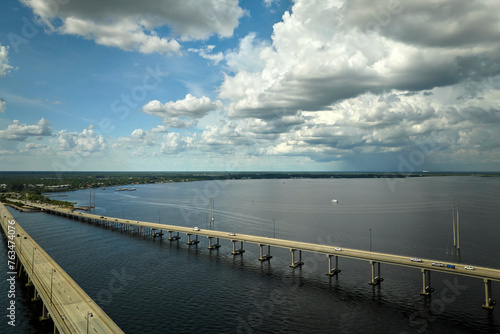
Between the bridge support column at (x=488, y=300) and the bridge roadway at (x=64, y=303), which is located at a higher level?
the bridge roadway at (x=64, y=303)

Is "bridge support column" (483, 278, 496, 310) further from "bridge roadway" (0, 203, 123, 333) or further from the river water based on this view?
"bridge roadway" (0, 203, 123, 333)

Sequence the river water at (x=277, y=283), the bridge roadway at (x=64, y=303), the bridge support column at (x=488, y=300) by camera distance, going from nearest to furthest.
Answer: the bridge roadway at (x=64, y=303) → the river water at (x=277, y=283) → the bridge support column at (x=488, y=300)

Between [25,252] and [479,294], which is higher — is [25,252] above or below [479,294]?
above

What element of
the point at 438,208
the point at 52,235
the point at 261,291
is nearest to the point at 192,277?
the point at 261,291

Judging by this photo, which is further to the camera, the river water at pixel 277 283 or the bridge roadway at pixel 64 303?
the river water at pixel 277 283

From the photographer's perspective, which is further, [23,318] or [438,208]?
[438,208]

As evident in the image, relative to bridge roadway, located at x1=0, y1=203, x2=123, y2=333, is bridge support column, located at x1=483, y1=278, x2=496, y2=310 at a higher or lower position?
lower

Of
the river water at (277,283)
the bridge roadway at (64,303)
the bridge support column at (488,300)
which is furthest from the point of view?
the bridge support column at (488,300)

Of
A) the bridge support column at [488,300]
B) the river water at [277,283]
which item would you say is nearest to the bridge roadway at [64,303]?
the river water at [277,283]

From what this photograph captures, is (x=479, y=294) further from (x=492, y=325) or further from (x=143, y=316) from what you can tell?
(x=143, y=316)

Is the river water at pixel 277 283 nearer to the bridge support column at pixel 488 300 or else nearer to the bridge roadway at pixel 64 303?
the bridge support column at pixel 488 300

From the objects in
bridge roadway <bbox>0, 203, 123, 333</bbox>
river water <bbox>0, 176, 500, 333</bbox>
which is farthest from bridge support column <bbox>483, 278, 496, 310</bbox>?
bridge roadway <bbox>0, 203, 123, 333</bbox>
